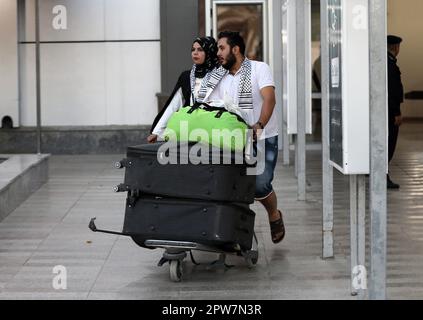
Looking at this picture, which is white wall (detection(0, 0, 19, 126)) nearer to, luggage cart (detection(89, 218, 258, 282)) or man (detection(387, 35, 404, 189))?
man (detection(387, 35, 404, 189))

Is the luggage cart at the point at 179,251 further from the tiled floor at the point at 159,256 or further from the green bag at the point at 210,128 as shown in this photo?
the green bag at the point at 210,128

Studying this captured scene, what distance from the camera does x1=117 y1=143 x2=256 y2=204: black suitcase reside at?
221 inches

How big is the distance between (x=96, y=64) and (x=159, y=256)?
7226 millimetres

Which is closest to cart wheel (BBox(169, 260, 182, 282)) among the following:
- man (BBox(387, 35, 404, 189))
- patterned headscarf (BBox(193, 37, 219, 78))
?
patterned headscarf (BBox(193, 37, 219, 78))

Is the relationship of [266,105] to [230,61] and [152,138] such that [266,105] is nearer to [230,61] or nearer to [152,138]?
[230,61]

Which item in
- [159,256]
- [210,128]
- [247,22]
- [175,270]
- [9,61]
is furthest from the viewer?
[247,22]

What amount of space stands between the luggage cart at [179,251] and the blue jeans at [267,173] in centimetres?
40

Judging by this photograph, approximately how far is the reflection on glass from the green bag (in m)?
7.94

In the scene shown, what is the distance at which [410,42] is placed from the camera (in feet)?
60.3

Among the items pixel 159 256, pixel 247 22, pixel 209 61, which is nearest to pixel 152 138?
pixel 209 61

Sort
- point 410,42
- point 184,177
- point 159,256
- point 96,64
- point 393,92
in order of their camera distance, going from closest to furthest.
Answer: point 184,177 < point 159,256 < point 393,92 < point 96,64 < point 410,42

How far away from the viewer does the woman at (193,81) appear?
255 inches

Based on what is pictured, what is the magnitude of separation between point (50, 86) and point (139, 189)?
8221 mm

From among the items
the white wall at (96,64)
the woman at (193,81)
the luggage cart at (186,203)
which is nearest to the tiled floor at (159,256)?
the luggage cart at (186,203)
